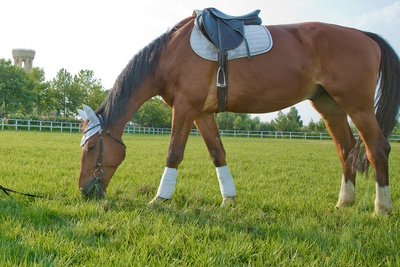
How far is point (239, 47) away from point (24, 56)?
412ft

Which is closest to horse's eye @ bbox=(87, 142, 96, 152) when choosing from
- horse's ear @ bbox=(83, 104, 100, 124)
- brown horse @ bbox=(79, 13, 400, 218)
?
brown horse @ bbox=(79, 13, 400, 218)

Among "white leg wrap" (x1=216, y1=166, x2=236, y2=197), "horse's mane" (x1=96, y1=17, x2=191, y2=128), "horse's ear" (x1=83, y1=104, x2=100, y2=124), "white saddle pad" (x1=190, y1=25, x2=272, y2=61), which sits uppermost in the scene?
"white saddle pad" (x1=190, y1=25, x2=272, y2=61)

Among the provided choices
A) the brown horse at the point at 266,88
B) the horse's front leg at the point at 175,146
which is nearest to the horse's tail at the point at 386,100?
the brown horse at the point at 266,88

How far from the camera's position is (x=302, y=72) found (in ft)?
12.2

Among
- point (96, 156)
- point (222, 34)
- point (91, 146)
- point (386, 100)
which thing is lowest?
point (96, 156)

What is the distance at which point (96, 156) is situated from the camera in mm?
3738

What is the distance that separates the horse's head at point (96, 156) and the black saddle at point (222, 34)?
1.32 metres

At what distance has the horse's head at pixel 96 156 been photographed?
12.0 feet

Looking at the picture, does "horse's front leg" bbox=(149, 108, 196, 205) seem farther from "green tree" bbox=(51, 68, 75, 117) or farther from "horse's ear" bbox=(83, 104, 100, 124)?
"green tree" bbox=(51, 68, 75, 117)

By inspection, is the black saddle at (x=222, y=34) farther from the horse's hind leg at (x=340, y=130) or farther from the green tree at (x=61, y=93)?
the green tree at (x=61, y=93)

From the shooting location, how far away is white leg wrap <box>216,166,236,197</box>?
397 centimetres


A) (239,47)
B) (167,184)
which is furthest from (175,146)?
(239,47)

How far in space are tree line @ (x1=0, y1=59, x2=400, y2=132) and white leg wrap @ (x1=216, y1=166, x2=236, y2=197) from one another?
4179cm

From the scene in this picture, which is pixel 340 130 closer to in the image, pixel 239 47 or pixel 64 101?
pixel 239 47
